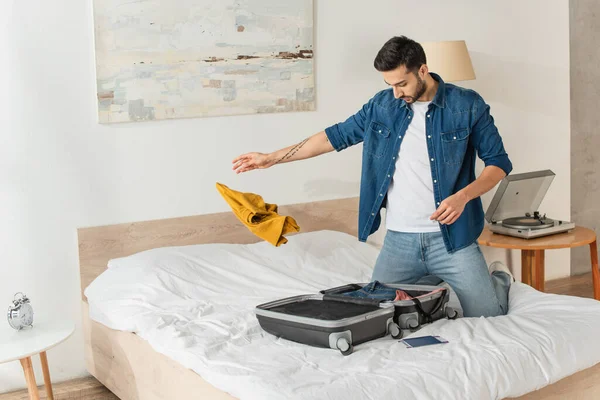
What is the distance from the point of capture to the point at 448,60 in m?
3.85

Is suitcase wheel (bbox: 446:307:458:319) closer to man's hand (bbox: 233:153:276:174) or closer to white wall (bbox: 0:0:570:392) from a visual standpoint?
man's hand (bbox: 233:153:276:174)

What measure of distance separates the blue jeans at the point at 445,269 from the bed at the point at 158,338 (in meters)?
0.20

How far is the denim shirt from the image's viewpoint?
2697 mm

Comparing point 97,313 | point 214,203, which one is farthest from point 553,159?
point 97,313

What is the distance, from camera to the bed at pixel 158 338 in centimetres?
238

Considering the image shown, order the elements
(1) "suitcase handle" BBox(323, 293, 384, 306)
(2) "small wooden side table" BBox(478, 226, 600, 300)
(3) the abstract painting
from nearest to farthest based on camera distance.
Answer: (1) "suitcase handle" BBox(323, 293, 384, 306) < (3) the abstract painting < (2) "small wooden side table" BBox(478, 226, 600, 300)

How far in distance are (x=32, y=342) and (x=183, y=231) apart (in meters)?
→ 0.89

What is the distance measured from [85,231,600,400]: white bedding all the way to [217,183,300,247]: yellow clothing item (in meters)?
0.21

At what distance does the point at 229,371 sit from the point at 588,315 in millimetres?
1180

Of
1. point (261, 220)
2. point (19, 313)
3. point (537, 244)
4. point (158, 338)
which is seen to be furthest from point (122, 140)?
point (537, 244)

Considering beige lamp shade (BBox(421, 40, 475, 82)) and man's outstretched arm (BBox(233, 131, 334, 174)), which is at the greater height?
beige lamp shade (BBox(421, 40, 475, 82))

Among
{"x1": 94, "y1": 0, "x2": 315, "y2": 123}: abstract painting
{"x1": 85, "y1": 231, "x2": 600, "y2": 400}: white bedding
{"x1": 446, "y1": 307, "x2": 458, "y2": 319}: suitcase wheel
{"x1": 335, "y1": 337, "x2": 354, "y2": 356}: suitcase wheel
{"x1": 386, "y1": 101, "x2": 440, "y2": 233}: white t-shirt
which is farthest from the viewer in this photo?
{"x1": 94, "y1": 0, "x2": 315, "y2": 123}: abstract painting

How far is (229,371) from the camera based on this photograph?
2176 mm

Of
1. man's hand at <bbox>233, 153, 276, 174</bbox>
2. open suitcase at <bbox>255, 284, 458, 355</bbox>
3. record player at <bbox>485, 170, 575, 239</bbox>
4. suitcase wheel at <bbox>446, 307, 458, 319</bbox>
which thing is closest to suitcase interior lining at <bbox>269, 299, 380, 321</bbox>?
open suitcase at <bbox>255, 284, 458, 355</bbox>
